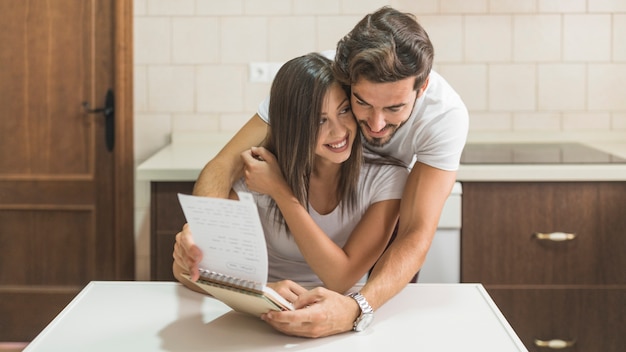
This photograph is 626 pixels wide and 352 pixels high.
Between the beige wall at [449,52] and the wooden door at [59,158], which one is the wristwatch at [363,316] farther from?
the wooden door at [59,158]

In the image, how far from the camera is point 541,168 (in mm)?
2973

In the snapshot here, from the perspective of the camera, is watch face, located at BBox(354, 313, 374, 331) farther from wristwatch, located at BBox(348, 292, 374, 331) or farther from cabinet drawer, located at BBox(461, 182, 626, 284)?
cabinet drawer, located at BBox(461, 182, 626, 284)

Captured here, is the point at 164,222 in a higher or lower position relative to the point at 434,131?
lower

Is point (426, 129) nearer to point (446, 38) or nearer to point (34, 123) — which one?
point (446, 38)

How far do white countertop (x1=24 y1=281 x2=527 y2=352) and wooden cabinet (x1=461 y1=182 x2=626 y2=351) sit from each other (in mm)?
1044

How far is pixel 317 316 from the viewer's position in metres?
1.68

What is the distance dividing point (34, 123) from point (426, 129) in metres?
1.97

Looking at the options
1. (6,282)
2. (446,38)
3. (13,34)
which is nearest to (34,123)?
(13,34)

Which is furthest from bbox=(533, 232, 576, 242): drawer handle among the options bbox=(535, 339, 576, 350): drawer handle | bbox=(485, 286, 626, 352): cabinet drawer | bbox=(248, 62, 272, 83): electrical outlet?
bbox=(248, 62, 272, 83): electrical outlet

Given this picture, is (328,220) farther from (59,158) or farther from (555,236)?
(59,158)

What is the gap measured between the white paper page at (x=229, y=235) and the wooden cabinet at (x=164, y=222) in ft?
4.49

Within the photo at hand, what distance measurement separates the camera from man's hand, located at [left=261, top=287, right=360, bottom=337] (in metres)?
1.67

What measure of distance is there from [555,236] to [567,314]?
0.87 feet

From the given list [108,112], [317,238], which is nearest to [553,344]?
[317,238]
